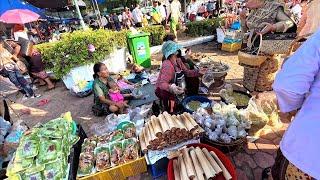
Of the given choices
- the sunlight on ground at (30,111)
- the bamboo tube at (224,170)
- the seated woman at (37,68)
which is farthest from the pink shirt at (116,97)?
the seated woman at (37,68)

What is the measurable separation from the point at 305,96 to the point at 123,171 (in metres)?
2.43

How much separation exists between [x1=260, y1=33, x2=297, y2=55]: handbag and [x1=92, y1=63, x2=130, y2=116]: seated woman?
9.35 ft

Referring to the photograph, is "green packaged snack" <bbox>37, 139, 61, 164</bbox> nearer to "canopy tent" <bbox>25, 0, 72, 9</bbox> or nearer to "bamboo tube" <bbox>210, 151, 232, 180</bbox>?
"bamboo tube" <bbox>210, 151, 232, 180</bbox>

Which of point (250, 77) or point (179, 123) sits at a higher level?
point (179, 123)

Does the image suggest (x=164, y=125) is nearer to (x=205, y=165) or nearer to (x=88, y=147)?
(x=205, y=165)

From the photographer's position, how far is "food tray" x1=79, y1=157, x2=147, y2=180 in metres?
2.99

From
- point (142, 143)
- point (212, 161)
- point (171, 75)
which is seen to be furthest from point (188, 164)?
point (171, 75)

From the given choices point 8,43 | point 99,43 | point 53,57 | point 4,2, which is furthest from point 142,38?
point 4,2

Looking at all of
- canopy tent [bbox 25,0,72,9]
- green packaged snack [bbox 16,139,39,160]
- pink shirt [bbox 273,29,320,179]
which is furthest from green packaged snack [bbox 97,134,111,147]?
canopy tent [bbox 25,0,72,9]

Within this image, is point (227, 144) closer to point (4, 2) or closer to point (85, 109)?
point (85, 109)

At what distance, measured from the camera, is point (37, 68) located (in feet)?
23.9

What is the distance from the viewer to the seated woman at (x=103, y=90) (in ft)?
14.5

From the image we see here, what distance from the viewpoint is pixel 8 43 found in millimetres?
6738

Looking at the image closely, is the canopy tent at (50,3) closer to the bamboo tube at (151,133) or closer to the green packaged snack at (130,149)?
the green packaged snack at (130,149)
